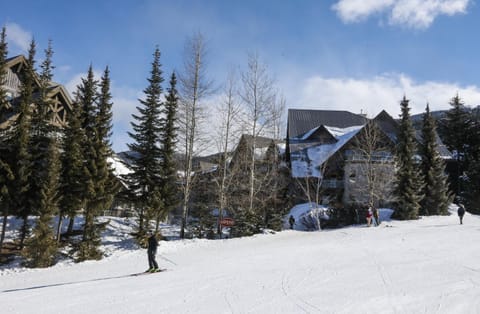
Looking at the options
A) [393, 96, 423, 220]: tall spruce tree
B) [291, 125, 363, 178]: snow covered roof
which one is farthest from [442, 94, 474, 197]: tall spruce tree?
[393, 96, 423, 220]: tall spruce tree

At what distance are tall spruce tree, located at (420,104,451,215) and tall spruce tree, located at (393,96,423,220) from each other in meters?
1.08

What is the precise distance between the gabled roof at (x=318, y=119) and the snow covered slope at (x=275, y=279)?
28.7m

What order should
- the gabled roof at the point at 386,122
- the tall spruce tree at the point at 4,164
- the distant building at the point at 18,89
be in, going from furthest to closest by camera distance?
the gabled roof at the point at 386,122
the distant building at the point at 18,89
the tall spruce tree at the point at 4,164

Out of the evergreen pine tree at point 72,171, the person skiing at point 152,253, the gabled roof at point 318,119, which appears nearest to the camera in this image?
the person skiing at point 152,253

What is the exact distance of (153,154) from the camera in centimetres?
2603

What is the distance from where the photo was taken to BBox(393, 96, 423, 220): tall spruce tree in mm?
27797

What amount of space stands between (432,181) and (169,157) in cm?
2242

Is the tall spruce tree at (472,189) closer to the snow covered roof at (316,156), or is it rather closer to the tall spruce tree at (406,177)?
the tall spruce tree at (406,177)

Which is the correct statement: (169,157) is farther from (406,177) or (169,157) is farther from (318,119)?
(318,119)

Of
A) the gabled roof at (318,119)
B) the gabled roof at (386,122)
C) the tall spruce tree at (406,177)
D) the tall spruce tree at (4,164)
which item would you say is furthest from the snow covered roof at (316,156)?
the tall spruce tree at (4,164)

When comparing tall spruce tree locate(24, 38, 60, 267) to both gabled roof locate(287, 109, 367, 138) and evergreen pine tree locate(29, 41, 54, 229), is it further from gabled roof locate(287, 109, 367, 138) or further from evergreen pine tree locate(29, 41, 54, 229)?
gabled roof locate(287, 109, 367, 138)

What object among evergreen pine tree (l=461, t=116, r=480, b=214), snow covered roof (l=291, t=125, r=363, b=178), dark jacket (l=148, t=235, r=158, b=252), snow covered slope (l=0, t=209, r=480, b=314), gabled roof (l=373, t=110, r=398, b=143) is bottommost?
snow covered slope (l=0, t=209, r=480, b=314)

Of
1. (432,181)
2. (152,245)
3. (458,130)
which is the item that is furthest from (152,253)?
(458,130)

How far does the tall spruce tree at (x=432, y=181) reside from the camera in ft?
99.5
